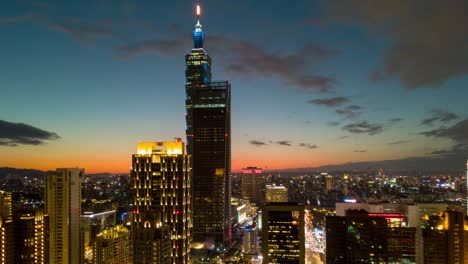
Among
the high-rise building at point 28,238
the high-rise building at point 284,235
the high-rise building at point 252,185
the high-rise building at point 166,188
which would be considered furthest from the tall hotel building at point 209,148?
the high-rise building at point 252,185

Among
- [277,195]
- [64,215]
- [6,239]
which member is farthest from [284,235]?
[277,195]

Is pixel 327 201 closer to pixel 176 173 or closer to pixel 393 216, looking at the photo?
pixel 393 216

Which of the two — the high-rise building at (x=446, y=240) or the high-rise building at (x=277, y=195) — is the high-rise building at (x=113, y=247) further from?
the high-rise building at (x=277, y=195)

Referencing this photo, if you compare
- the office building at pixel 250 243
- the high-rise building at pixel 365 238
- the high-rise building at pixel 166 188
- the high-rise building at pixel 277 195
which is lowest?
the office building at pixel 250 243

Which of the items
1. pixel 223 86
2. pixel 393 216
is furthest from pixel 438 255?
pixel 223 86

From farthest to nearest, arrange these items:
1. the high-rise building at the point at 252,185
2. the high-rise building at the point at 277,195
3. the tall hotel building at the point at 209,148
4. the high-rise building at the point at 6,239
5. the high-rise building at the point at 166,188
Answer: the high-rise building at the point at 252,185
the high-rise building at the point at 277,195
the tall hotel building at the point at 209,148
the high-rise building at the point at 166,188
the high-rise building at the point at 6,239

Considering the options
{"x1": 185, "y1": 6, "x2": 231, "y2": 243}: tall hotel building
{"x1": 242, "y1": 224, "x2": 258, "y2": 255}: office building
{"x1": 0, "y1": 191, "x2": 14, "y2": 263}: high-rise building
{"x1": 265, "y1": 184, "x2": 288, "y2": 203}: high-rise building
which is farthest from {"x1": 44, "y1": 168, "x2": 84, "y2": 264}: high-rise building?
{"x1": 265, "y1": 184, "x2": 288, "y2": 203}: high-rise building

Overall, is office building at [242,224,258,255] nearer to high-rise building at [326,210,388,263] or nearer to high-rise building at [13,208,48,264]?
high-rise building at [326,210,388,263]
